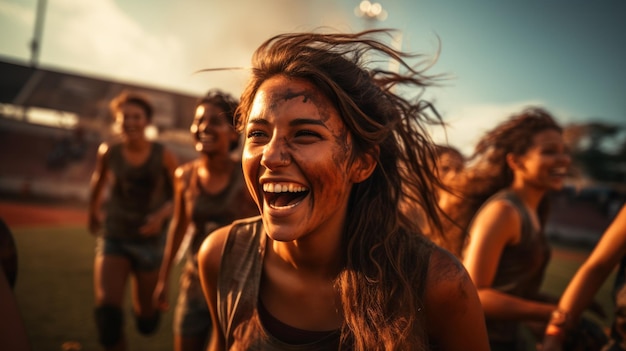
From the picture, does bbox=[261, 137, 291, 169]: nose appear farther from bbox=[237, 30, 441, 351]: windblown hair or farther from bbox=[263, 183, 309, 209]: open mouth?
bbox=[237, 30, 441, 351]: windblown hair

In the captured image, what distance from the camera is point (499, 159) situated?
3.78m

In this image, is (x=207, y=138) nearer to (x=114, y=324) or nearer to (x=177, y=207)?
(x=177, y=207)

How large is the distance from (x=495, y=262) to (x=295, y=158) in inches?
69.9

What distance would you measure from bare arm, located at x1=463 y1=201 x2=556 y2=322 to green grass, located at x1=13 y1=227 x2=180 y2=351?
3.98 m

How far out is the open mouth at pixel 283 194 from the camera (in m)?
1.89

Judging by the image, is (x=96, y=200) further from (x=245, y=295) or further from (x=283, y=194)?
(x=283, y=194)

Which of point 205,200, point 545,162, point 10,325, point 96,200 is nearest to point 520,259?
point 545,162

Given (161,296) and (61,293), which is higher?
(161,296)

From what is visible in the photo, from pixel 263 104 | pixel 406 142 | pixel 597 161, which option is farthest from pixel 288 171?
pixel 597 161

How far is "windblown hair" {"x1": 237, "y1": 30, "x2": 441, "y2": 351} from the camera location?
1.86m

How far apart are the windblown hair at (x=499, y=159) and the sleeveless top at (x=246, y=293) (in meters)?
1.97

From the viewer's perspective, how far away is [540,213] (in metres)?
3.80

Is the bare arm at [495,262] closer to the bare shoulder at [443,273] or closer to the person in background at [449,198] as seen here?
the person in background at [449,198]

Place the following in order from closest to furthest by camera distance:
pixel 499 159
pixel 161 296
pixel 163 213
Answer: pixel 499 159 → pixel 161 296 → pixel 163 213
